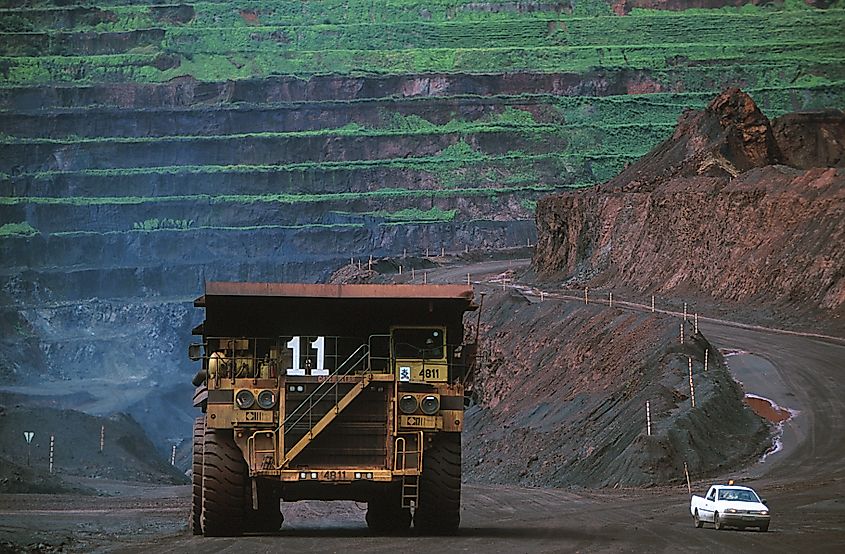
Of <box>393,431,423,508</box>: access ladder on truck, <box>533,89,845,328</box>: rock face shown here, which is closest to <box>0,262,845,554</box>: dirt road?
<box>393,431,423,508</box>: access ladder on truck

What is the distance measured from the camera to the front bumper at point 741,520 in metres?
32.9

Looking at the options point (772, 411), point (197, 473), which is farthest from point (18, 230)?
point (197, 473)

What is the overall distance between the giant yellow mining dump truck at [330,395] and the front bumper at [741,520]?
5.62 m

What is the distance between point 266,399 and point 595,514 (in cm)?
1122

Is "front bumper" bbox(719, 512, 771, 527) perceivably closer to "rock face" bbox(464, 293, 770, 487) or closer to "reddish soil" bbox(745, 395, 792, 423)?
"rock face" bbox(464, 293, 770, 487)

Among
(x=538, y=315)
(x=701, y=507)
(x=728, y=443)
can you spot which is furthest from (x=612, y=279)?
(x=701, y=507)

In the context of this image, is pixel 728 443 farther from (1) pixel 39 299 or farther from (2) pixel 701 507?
(1) pixel 39 299

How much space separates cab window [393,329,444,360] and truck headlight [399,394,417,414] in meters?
0.82

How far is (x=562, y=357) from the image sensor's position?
77125mm

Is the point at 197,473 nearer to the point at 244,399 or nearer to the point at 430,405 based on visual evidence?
the point at 244,399

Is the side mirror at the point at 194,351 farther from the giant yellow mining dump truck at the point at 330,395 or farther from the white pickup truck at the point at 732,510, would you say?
the white pickup truck at the point at 732,510

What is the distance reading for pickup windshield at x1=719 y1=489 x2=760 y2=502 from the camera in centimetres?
3366

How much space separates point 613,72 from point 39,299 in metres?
61.9

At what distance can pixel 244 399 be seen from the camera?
29891 mm
